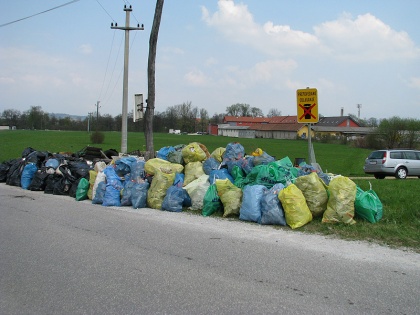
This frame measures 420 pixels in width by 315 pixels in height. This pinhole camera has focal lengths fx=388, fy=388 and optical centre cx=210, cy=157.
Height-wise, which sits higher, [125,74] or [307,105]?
[125,74]

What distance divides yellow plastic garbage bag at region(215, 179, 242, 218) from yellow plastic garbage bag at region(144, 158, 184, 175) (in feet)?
5.77

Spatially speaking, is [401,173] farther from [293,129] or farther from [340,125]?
[340,125]

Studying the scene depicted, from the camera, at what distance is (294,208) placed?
6.65 meters

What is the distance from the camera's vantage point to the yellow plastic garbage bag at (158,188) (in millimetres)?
8633

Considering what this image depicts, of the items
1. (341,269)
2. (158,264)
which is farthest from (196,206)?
(341,269)

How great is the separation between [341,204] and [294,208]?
79 cm

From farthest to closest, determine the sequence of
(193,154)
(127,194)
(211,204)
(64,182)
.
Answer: (64,182) → (193,154) → (127,194) → (211,204)

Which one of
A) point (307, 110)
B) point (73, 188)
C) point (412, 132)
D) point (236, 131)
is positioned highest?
point (236, 131)

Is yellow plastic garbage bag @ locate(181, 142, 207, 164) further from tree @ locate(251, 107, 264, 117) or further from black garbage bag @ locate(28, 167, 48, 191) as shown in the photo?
tree @ locate(251, 107, 264, 117)

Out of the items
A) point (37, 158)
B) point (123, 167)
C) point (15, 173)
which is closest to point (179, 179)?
point (123, 167)

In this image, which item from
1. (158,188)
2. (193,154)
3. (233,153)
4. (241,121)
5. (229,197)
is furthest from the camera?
(241,121)

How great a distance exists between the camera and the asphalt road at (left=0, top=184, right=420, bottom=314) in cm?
367

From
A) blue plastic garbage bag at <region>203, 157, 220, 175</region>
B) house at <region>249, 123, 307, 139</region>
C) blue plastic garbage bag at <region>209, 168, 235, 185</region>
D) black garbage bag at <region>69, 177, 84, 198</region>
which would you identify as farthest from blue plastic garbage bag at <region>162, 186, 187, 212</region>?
house at <region>249, 123, 307, 139</region>

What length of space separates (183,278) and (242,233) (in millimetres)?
2182
